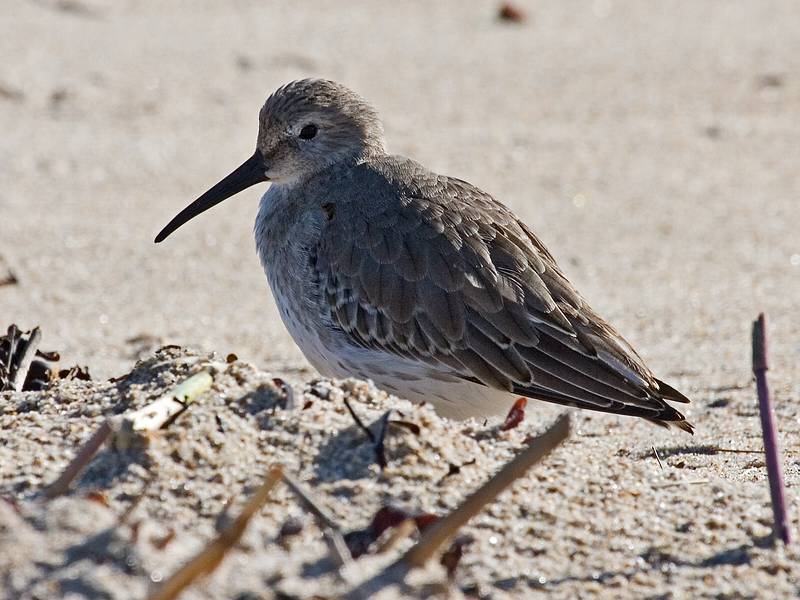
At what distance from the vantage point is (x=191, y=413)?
10.9 feet

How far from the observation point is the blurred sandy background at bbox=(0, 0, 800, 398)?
6039 millimetres

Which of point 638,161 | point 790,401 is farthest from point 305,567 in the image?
point 638,161

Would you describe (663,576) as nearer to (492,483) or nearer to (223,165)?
(492,483)

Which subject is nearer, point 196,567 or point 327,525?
point 196,567

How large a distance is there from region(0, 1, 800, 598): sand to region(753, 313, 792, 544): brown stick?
7cm

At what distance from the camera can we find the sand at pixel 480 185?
293 cm

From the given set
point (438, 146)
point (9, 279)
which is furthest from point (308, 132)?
point (438, 146)

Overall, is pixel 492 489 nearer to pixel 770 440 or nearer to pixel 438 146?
pixel 770 440

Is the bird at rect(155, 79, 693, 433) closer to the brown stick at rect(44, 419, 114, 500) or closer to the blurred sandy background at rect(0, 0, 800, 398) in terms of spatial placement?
the blurred sandy background at rect(0, 0, 800, 398)

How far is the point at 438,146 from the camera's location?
820 cm

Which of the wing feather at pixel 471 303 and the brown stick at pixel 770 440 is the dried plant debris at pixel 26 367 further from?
the brown stick at pixel 770 440

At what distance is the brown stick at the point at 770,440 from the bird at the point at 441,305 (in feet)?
3.42

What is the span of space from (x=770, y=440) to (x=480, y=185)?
483 centimetres

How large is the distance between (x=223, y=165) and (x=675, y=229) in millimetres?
2664
